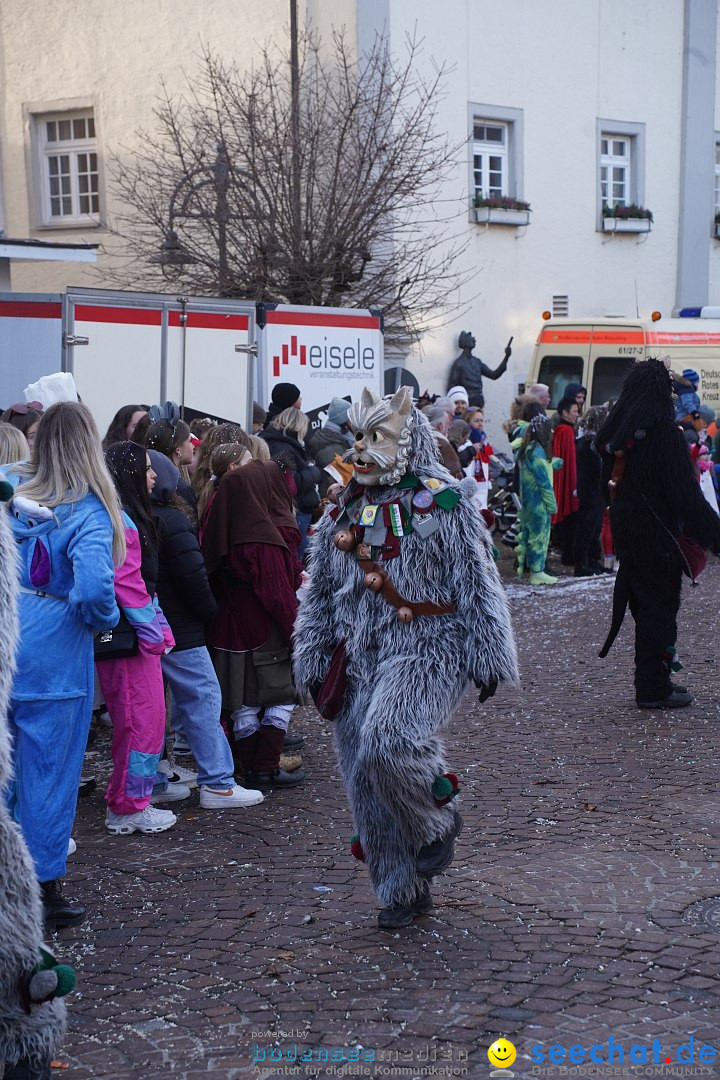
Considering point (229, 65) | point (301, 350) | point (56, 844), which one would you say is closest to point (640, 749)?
point (56, 844)

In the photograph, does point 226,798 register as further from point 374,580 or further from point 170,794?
point 374,580

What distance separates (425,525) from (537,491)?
927 cm

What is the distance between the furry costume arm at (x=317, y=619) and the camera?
214 inches

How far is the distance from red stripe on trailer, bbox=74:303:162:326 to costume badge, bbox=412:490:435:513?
254 inches

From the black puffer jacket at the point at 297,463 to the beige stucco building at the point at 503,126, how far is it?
10521 millimetres

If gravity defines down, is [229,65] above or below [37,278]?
above

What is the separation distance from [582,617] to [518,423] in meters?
2.69

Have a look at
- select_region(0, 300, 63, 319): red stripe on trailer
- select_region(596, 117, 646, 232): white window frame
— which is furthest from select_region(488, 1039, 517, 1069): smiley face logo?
select_region(596, 117, 646, 232): white window frame

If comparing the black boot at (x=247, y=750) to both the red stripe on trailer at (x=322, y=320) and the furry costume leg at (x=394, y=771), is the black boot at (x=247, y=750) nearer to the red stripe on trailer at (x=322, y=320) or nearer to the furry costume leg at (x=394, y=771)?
the furry costume leg at (x=394, y=771)

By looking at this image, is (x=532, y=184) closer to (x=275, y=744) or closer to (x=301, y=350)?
(x=301, y=350)

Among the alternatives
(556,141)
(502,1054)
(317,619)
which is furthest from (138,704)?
(556,141)

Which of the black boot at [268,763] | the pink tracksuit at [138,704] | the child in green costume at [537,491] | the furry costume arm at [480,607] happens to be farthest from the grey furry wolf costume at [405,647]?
the child in green costume at [537,491]

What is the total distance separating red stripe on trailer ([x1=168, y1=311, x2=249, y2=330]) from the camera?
1195cm

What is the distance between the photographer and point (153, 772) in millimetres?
6617
